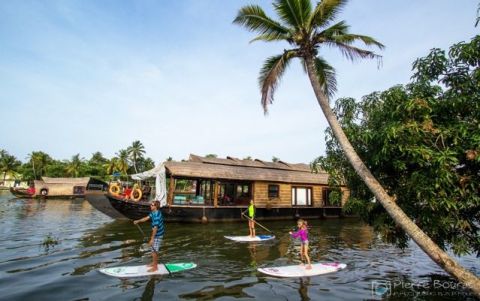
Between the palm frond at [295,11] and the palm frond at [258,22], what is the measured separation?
410 millimetres

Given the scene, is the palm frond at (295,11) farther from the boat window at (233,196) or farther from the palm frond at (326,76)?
the boat window at (233,196)

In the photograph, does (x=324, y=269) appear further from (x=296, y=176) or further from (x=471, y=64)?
(x=296, y=176)

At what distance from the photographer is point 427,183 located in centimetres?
695

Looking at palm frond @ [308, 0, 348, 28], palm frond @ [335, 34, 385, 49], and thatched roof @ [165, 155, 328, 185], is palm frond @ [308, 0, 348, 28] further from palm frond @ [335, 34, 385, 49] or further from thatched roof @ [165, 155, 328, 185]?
thatched roof @ [165, 155, 328, 185]

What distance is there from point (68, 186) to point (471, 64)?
5452cm

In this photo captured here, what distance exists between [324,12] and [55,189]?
171 ft

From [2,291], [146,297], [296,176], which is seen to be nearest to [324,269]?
[146,297]

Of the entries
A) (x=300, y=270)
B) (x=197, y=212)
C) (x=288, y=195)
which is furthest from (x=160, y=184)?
(x=300, y=270)

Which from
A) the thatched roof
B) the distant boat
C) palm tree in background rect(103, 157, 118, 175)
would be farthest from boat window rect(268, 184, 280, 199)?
palm tree in background rect(103, 157, 118, 175)

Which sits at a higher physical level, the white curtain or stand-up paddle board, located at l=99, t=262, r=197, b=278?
the white curtain

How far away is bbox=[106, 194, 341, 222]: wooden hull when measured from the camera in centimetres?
1980

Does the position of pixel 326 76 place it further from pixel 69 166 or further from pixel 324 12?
pixel 69 166

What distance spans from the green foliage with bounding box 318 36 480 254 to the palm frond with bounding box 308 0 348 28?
118 inches

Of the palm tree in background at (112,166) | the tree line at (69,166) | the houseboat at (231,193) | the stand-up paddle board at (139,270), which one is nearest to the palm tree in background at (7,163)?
the tree line at (69,166)
